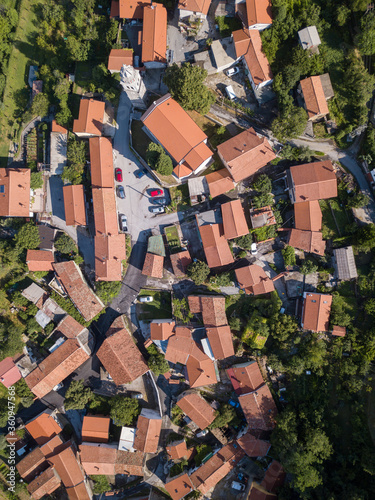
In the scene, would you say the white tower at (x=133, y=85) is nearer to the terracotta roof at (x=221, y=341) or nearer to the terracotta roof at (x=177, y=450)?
the terracotta roof at (x=221, y=341)

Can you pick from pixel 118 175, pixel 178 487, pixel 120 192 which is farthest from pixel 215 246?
pixel 178 487

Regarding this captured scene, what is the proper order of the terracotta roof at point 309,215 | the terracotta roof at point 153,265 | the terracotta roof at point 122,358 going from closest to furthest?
the terracotta roof at point 309,215, the terracotta roof at point 153,265, the terracotta roof at point 122,358

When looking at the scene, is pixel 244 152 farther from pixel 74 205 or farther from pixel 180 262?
pixel 74 205

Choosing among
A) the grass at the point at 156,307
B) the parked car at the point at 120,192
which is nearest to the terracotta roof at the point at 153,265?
the grass at the point at 156,307

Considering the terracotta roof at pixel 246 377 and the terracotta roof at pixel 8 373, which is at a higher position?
the terracotta roof at pixel 8 373

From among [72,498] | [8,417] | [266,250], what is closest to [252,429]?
[266,250]
